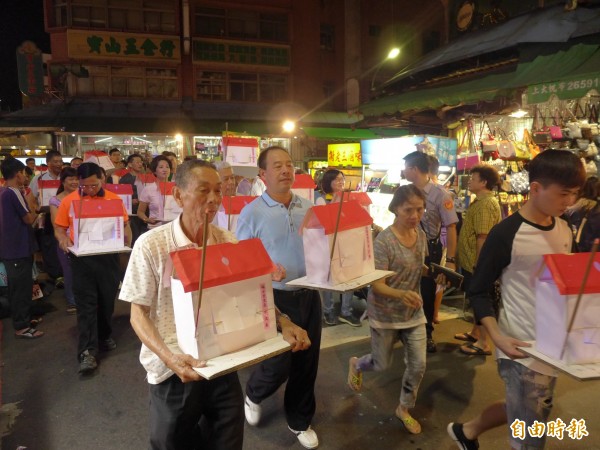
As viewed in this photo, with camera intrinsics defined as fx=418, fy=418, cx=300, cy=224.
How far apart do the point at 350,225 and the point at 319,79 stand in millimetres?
21029

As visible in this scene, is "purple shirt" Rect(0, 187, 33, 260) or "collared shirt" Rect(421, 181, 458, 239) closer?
"collared shirt" Rect(421, 181, 458, 239)

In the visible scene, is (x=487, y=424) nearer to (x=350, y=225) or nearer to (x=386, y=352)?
(x=386, y=352)

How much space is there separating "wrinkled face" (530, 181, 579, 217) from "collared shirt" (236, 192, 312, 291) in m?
1.51

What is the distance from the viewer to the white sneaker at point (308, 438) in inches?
124

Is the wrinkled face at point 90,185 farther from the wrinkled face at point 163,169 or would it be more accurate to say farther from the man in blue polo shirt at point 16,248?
the wrinkled face at point 163,169

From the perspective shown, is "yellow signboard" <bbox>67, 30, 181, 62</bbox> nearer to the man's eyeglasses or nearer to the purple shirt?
the purple shirt

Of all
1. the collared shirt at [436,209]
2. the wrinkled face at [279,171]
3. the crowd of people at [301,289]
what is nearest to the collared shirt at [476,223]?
the crowd of people at [301,289]

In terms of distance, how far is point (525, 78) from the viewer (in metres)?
6.00

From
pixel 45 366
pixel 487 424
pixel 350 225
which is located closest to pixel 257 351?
pixel 350 225

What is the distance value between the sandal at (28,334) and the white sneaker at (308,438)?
390 cm

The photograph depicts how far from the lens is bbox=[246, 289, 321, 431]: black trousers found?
3.09m

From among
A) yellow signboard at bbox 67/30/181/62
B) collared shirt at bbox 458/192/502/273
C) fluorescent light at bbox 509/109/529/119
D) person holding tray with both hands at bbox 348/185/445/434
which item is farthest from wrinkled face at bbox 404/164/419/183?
yellow signboard at bbox 67/30/181/62

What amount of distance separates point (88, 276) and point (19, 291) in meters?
→ 1.58

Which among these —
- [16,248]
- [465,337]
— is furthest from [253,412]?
[16,248]
